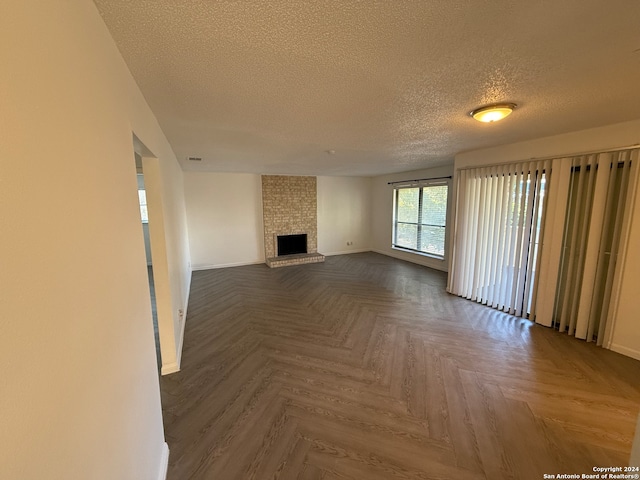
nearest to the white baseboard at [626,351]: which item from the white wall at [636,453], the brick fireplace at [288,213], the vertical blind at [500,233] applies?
the vertical blind at [500,233]

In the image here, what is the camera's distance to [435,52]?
130cm

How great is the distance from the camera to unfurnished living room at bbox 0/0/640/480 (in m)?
0.65

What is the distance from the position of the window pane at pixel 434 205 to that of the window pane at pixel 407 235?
16.8 inches

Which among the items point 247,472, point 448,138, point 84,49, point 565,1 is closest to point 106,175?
point 84,49

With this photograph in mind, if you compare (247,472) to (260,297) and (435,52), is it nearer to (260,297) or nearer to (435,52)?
(435,52)

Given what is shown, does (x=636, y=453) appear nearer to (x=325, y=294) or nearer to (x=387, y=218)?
(x=325, y=294)

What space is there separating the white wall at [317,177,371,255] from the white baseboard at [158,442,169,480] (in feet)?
19.6

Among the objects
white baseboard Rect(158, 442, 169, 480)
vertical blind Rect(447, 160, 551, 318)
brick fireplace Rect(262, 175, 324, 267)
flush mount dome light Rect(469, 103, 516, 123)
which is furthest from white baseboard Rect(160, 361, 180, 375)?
vertical blind Rect(447, 160, 551, 318)

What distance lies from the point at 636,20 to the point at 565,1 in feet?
1.43

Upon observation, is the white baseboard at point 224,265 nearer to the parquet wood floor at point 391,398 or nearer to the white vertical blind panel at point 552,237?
the parquet wood floor at point 391,398

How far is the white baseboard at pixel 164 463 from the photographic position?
4.86 feet

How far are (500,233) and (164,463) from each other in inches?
168

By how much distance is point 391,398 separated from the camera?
209 centimetres

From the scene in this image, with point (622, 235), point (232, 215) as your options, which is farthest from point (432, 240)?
point (232, 215)
